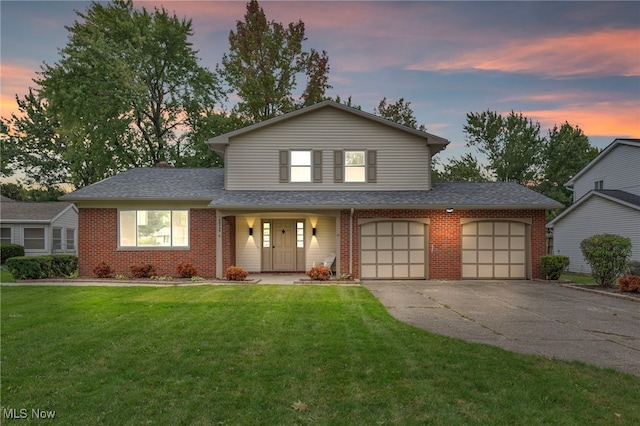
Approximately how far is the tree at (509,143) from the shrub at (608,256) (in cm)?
2944

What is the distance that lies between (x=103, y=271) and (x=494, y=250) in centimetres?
1485

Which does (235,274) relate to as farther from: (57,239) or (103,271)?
(57,239)

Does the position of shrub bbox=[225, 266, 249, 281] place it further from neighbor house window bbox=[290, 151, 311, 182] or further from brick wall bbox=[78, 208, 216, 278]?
neighbor house window bbox=[290, 151, 311, 182]

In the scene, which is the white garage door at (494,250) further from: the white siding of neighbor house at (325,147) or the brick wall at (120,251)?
the brick wall at (120,251)

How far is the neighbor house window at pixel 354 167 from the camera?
17547 millimetres

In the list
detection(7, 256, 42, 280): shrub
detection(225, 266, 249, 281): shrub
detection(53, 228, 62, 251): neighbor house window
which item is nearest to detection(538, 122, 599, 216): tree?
detection(225, 266, 249, 281): shrub

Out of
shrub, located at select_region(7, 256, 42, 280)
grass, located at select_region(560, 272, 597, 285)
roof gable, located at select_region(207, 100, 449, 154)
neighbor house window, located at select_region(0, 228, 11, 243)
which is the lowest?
grass, located at select_region(560, 272, 597, 285)

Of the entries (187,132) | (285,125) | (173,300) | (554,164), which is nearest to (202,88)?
(187,132)

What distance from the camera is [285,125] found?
17.6 m

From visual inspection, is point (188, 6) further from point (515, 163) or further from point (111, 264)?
point (515, 163)

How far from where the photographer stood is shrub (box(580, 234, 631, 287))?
14.2 metres

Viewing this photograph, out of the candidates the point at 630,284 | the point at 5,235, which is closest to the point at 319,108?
the point at 630,284

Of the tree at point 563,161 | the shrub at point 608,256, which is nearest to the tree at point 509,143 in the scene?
the tree at point 563,161

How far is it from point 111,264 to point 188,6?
19.8 metres
